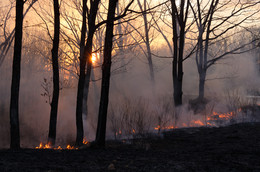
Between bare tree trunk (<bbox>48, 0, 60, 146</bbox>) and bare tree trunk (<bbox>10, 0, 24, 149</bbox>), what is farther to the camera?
bare tree trunk (<bbox>48, 0, 60, 146</bbox>)

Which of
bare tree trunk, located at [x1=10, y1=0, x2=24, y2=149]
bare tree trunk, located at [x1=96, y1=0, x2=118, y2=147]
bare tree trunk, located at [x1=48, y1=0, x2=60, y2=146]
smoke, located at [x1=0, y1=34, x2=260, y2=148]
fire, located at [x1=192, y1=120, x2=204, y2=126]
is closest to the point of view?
bare tree trunk, located at [x1=96, y1=0, x2=118, y2=147]

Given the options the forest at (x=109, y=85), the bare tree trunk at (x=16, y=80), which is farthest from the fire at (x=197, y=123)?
the bare tree trunk at (x=16, y=80)

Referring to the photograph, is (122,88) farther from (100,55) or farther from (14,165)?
(14,165)

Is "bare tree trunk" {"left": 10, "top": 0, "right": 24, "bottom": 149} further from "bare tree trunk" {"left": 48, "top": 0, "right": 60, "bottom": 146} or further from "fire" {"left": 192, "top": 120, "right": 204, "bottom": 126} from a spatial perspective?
"fire" {"left": 192, "top": 120, "right": 204, "bottom": 126}

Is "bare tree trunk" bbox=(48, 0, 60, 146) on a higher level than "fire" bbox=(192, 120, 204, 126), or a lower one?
higher

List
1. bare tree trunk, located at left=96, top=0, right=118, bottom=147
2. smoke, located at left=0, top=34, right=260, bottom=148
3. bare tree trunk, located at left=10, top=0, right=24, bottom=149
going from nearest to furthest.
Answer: bare tree trunk, located at left=96, top=0, right=118, bottom=147 < bare tree trunk, located at left=10, top=0, right=24, bottom=149 < smoke, located at left=0, top=34, right=260, bottom=148

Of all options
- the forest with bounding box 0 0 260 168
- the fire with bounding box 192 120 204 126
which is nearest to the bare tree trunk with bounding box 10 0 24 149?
the forest with bounding box 0 0 260 168

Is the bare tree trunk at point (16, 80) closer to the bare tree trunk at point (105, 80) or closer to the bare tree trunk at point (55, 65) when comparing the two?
the bare tree trunk at point (55, 65)

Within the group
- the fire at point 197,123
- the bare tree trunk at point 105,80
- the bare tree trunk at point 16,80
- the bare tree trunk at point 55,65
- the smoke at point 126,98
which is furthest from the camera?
the smoke at point 126,98

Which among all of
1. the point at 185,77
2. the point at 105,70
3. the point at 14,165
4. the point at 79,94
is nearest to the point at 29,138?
the point at 79,94

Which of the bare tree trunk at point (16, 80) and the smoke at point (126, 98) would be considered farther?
the smoke at point (126, 98)

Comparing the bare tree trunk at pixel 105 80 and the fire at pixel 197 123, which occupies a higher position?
the bare tree trunk at pixel 105 80

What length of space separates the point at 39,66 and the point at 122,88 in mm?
17772

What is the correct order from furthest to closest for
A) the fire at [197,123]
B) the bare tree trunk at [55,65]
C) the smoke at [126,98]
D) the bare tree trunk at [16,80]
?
the smoke at [126,98] → the fire at [197,123] → the bare tree trunk at [55,65] → the bare tree trunk at [16,80]
